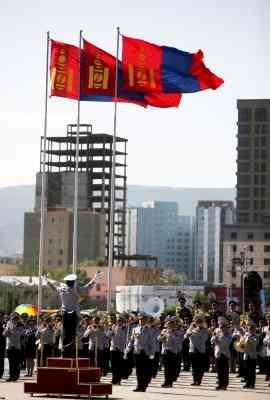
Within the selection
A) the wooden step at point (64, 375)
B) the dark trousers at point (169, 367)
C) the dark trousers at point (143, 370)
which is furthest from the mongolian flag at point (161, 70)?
the wooden step at point (64, 375)

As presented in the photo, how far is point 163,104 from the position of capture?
150 ft

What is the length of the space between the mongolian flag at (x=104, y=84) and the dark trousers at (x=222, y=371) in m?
10.3

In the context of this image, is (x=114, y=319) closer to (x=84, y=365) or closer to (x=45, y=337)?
(x=45, y=337)

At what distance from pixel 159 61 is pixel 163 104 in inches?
54.7

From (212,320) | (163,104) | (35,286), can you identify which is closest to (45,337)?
(212,320)

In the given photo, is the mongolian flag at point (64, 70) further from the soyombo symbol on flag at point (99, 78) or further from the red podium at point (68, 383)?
the red podium at point (68, 383)

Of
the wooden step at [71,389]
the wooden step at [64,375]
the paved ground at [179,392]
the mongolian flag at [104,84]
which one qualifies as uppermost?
the mongolian flag at [104,84]

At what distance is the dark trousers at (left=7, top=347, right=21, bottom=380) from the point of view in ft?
133

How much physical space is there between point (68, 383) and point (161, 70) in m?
16.3

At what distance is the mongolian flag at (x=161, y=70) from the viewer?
44.8m

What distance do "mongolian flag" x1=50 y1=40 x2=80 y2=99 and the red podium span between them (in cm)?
1483

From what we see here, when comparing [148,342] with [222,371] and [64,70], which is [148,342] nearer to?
[222,371]

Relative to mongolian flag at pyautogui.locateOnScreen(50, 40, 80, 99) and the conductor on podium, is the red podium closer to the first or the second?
the conductor on podium

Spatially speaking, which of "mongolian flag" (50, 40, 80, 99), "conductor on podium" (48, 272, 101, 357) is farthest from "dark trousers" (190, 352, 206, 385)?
"mongolian flag" (50, 40, 80, 99)
